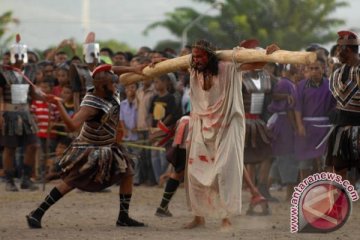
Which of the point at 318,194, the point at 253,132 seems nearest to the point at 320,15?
the point at 253,132

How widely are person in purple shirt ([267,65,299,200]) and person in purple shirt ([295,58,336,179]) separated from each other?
0.57ft

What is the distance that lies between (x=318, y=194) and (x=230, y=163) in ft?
3.84

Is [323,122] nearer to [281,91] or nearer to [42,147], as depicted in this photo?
[281,91]

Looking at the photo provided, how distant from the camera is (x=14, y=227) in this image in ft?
42.6

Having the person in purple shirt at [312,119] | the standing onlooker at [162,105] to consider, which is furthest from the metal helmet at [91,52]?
the person in purple shirt at [312,119]

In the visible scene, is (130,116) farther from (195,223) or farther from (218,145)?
(218,145)

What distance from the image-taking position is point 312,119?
52.3ft

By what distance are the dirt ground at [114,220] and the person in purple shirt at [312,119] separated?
0.68 metres

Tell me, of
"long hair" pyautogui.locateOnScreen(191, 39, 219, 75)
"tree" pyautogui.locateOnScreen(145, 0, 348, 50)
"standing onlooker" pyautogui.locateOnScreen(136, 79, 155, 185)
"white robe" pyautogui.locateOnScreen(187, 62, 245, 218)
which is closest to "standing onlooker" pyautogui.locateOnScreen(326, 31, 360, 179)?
"white robe" pyautogui.locateOnScreen(187, 62, 245, 218)

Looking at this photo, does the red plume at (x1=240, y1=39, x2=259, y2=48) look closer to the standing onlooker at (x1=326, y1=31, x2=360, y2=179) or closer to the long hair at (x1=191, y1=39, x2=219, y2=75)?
the long hair at (x1=191, y1=39, x2=219, y2=75)

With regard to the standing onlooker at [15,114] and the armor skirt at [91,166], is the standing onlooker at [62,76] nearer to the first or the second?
the standing onlooker at [15,114]

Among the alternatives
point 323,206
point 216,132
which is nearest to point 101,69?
point 216,132

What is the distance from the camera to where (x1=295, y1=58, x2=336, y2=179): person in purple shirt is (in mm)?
15609

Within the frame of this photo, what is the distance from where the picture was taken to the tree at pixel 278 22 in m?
51.7
